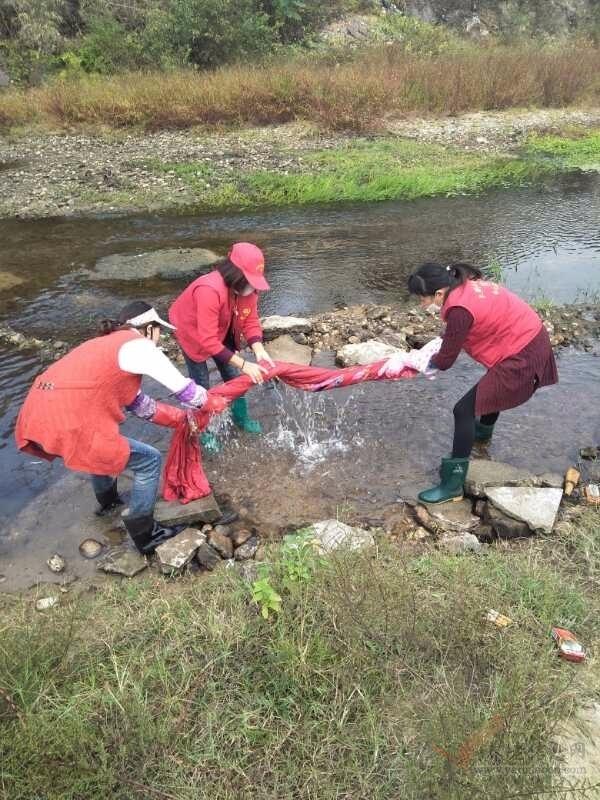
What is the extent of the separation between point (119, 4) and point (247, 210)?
14723mm

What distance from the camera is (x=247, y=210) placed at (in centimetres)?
1026

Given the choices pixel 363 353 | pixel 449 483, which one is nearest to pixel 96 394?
pixel 449 483

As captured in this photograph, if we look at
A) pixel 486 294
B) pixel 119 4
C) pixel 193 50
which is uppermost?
Result: pixel 119 4

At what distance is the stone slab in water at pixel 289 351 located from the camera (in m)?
5.67

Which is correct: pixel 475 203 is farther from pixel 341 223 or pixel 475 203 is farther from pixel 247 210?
pixel 247 210

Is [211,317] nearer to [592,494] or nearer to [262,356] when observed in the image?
[262,356]

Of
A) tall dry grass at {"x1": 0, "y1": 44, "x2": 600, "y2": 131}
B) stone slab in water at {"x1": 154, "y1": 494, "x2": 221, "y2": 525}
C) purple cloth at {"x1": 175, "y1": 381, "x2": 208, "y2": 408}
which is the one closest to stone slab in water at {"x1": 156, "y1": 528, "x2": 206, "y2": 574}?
stone slab in water at {"x1": 154, "y1": 494, "x2": 221, "y2": 525}

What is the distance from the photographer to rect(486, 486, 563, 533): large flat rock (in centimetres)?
356

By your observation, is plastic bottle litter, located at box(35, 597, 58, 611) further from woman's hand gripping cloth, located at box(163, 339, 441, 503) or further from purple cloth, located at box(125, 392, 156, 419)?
purple cloth, located at box(125, 392, 156, 419)

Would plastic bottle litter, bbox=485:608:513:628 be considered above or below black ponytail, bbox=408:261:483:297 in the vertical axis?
below

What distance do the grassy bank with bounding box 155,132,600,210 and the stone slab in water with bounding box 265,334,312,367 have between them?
17.8 ft

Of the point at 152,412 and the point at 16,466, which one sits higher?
the point at 152,412

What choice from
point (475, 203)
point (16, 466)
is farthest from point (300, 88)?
point (16, 466)

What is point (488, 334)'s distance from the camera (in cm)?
340
